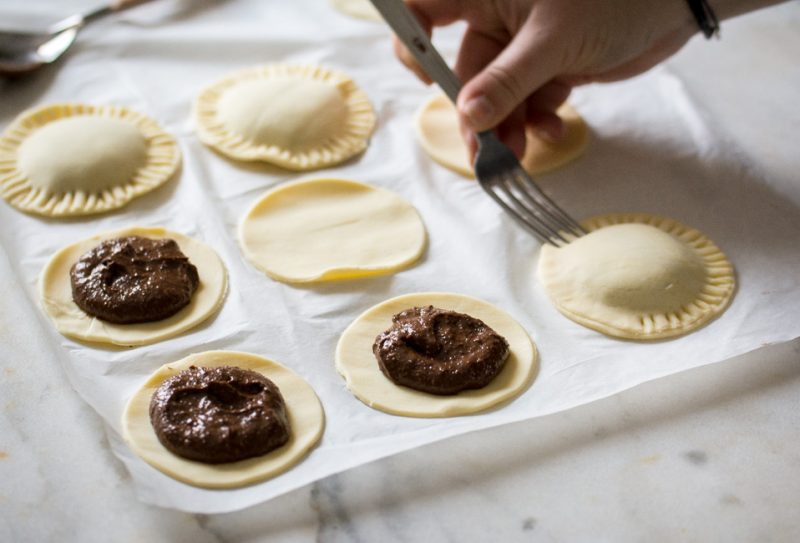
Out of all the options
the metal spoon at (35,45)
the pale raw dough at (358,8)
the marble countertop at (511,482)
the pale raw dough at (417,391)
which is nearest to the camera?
the marble countertop at (511,482)

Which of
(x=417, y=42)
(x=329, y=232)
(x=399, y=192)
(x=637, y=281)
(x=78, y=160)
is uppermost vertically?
(x=78, y=160)

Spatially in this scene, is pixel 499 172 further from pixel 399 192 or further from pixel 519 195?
pixel 399 192

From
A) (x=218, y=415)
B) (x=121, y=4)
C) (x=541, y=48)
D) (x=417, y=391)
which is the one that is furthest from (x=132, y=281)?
(x=121, y=4)

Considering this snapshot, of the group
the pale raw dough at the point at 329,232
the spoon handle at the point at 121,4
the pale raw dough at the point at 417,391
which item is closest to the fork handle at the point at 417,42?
the pale raw dough at the point at 329,232

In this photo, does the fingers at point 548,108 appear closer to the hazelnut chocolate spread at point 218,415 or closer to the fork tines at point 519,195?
the fork tines at point 519,195

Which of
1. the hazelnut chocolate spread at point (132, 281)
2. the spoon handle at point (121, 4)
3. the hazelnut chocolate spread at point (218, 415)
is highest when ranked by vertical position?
the spoon handle at point (121, 4)

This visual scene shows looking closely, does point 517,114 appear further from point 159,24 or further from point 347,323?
point 159,24

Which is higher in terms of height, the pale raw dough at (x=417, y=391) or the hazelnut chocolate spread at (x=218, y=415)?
the hazelnut chocolate spread at (x=218, y=415)

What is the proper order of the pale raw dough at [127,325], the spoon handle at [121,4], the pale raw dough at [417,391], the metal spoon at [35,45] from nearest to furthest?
the pale raw dough at [417,391]
the pale raw dough at [127,325]
the metal spoon at [35,45]
the spoon handle at [121,4]
